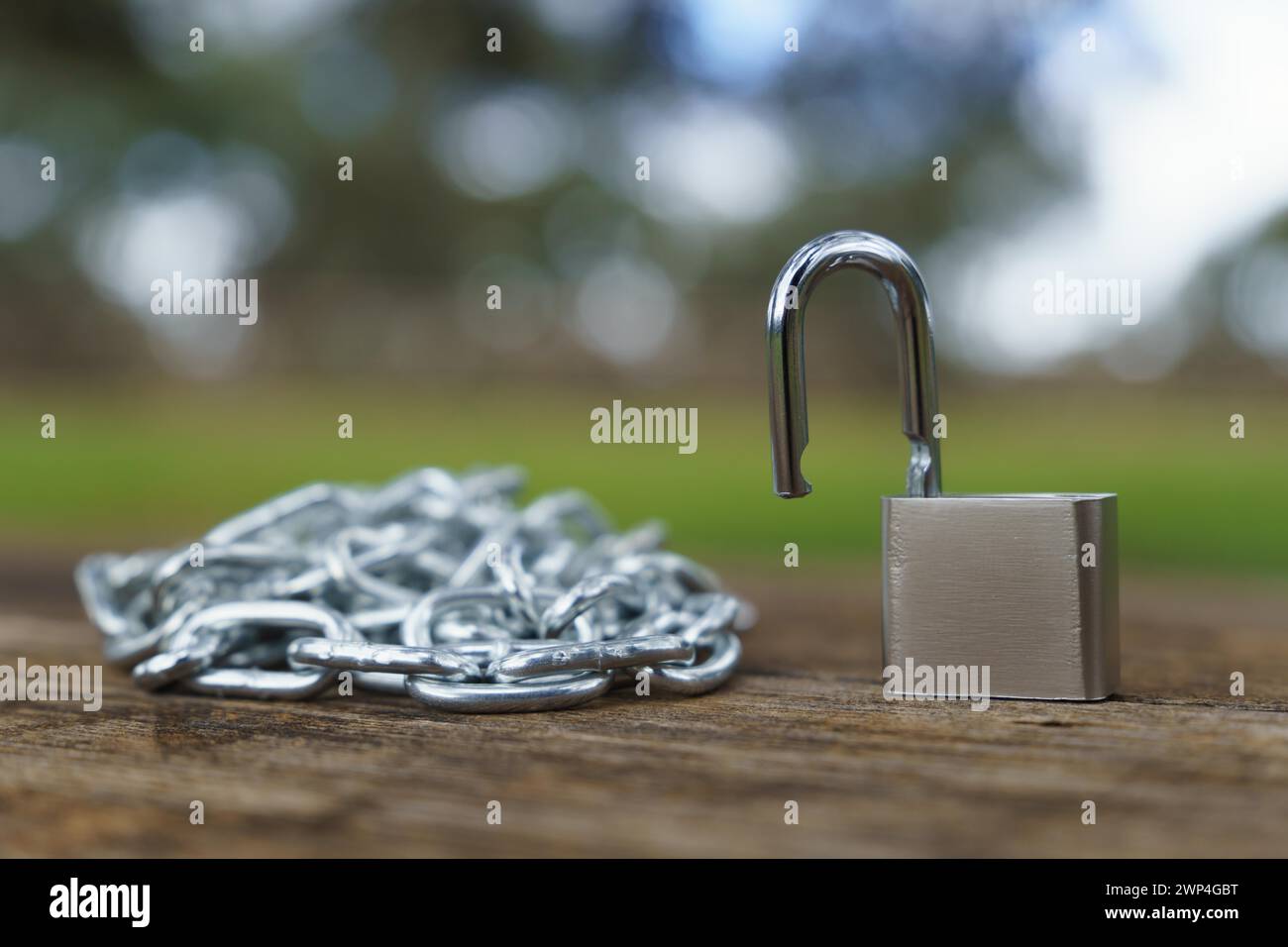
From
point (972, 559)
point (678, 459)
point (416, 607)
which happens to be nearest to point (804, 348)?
point (972, 559)

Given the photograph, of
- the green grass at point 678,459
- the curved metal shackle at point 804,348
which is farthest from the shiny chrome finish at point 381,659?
the green grass at point 678,459

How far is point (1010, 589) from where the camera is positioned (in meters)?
1.23

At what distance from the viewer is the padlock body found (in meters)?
1.21

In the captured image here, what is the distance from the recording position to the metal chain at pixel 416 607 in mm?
1198

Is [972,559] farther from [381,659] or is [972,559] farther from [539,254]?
[539,254]

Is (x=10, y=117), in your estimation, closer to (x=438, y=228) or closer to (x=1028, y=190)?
(x=438, y=228)

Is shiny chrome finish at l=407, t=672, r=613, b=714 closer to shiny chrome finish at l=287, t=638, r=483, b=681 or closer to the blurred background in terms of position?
shiny chrome finish at l=287, t=638, r=483, b=681

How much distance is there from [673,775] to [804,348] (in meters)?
0.49

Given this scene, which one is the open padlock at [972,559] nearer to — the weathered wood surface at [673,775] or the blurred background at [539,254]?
the weathered wood surface at [673,775]

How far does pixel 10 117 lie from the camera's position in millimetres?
8086

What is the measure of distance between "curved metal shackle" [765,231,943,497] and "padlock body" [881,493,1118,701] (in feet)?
0.34

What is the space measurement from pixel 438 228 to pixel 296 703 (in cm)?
1008

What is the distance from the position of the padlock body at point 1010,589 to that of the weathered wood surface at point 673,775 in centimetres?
5
